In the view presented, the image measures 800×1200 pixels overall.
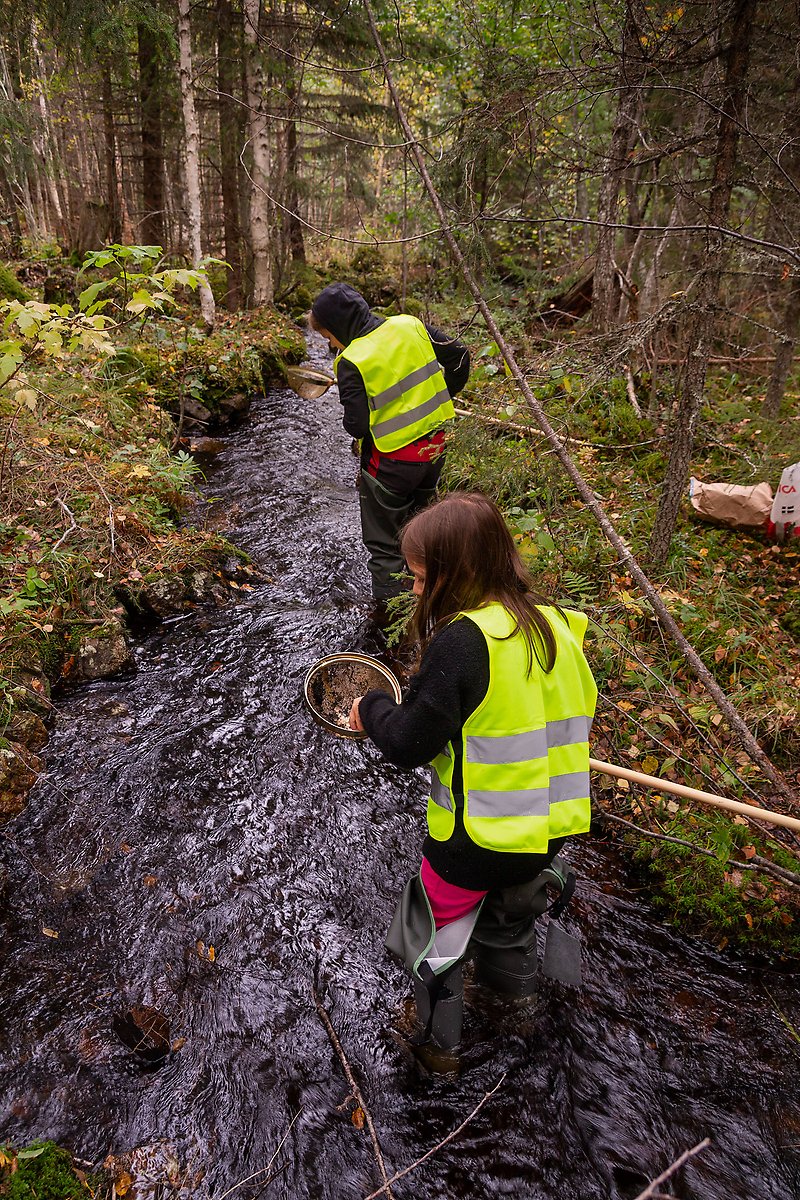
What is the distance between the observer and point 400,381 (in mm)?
4105

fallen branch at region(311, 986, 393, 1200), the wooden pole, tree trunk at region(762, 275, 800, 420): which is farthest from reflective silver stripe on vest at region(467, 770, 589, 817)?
tree trunk at region(762, 275, 800, 420)

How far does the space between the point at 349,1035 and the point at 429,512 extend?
7.61 feet

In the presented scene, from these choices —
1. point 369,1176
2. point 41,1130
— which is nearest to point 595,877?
point 369,1176

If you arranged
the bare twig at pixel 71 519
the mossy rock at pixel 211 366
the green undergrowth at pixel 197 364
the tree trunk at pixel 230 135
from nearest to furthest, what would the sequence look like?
1. the bare twig at pixel 71 519
2. the green undergrowth at pixel 197 364
3. the mossy rock at pixel 211 366
4. the tree trunk at pixel 230 135

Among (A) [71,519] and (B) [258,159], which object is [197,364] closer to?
(A) [71,519]

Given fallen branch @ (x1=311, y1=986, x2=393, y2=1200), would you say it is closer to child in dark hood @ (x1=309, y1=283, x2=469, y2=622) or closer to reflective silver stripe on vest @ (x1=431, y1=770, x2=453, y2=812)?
reflective silver stripe on vest @ (x1=431, y1=770, x2=453, y2=812)

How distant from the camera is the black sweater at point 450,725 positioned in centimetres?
185

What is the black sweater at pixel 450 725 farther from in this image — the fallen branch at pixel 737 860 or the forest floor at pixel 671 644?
the forest floor at pixel 671 644

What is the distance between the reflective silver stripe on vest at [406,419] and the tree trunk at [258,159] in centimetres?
804

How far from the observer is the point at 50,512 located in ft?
16.3

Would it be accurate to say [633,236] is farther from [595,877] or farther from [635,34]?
[595,877]

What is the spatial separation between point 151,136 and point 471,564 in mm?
14701

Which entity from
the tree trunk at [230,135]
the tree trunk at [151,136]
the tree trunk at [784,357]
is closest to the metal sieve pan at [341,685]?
the tree trunk at [784,357]

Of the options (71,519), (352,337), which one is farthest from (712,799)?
(71,519)
